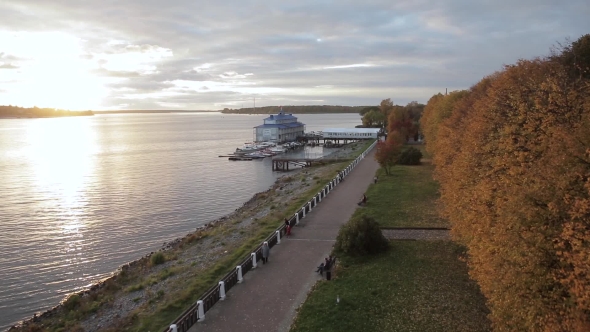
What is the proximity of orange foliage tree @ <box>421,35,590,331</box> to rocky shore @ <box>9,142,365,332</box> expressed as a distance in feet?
39.0

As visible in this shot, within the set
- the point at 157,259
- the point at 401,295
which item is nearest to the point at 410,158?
the point at 157,259

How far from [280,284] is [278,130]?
88.8 m

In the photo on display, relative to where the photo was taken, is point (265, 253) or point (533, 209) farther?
point (265, 253)

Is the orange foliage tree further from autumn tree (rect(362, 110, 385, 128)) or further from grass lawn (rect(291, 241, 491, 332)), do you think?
autumn tree (rect(362, 110, 385, 128))

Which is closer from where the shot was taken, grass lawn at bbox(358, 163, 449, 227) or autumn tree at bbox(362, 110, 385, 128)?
grass lawn at bbox(358, 163, 449, 227)

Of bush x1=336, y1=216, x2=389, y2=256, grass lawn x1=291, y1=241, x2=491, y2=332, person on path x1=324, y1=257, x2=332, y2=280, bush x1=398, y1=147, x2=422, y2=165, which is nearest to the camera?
grass lawn x1=291, y1=241, x2=491, y2=332

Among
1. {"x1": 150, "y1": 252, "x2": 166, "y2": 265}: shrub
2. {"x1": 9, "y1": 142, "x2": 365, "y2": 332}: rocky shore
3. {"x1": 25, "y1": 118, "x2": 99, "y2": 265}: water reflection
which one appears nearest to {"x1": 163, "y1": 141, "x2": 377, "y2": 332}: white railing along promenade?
{"x1": 9, "y1": 142, "x2": 365, "y2": 332}: rocky shore

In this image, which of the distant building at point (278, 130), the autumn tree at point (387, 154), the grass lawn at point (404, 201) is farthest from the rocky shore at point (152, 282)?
the distant building at point (278, 130)

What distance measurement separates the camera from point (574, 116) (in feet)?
45.6

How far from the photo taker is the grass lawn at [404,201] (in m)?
26.5

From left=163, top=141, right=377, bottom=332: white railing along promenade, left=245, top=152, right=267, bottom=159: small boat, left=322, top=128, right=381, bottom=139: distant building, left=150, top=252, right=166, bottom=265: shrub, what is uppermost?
left=322, top=128, right=381, bottom=139: distant building

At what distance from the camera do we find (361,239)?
67.2 feet

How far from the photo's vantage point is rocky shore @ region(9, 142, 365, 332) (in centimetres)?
1808

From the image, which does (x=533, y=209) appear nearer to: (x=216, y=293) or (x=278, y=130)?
(x=216, y=293)
